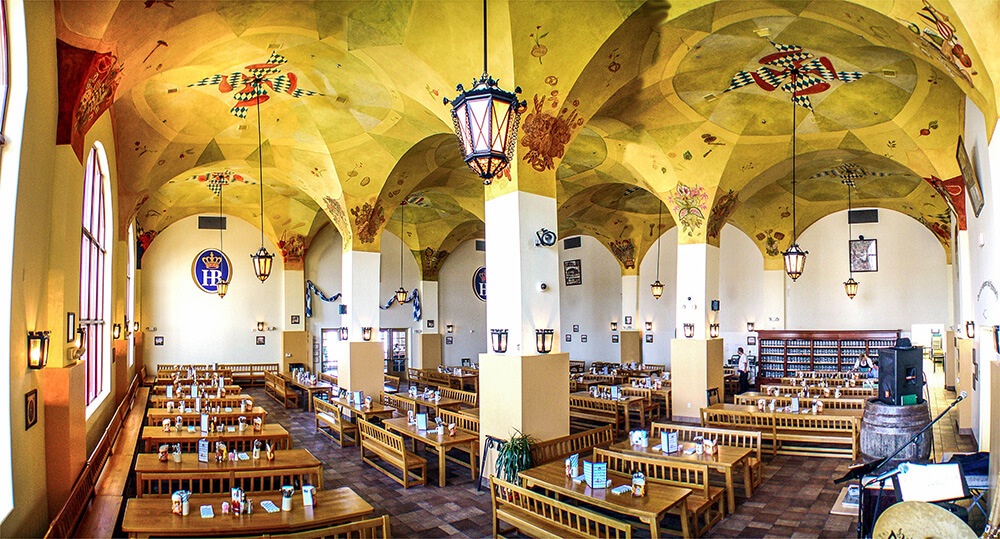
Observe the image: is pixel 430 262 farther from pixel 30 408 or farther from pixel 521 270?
pixel 30 408

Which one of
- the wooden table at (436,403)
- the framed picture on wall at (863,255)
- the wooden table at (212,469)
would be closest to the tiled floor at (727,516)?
the wooden table at (212,469)

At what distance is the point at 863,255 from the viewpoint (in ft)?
60.4

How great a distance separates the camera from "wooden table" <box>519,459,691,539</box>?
16.8ft

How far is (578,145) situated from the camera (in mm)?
12797

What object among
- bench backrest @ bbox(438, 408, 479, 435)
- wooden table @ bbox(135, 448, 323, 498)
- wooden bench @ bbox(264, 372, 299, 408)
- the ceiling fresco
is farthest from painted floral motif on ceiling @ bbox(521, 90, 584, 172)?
wooden bench @ bbox(264, 372, 299, 408)

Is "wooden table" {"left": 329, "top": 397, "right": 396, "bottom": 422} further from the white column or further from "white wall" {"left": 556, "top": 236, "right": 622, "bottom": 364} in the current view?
"white wall" {"left": 556, "top": 236, "right": 622, "bottom": 364}

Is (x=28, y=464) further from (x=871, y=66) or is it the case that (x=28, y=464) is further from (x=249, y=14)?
(x=871, y=66)

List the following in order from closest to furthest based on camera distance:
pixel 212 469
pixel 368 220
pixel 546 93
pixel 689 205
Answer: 1. pixel 212 469
2. pixel 546 93
3. pixel 689 205
4. pixel 368 220

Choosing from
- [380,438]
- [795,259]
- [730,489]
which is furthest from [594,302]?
[730,489]

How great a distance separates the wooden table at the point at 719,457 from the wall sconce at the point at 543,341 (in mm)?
1639

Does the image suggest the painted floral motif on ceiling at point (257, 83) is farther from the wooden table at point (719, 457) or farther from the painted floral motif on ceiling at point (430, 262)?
the painted floral motif on ceiling at point (430, 262)

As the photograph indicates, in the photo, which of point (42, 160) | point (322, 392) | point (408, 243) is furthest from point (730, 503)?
point (408, 243)

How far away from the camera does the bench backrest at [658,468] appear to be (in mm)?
6613

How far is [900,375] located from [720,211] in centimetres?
744
